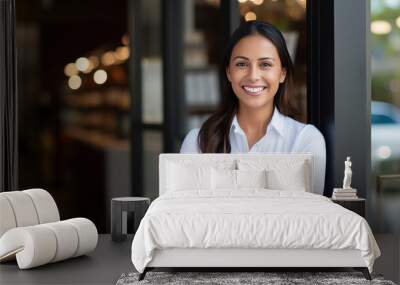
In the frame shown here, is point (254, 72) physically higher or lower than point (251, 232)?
higher

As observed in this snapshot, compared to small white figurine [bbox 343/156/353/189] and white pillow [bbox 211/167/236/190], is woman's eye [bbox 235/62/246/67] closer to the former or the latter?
white pillow [bbox 211/167/236/190]

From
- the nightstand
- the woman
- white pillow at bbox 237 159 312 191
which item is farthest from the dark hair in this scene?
the nightstand

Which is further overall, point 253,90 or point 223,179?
point 253,90

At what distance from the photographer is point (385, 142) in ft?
25.3

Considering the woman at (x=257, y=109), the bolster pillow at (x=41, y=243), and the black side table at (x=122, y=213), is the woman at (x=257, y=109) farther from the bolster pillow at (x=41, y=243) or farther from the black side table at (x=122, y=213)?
the bolster pillow at (x=41, y=243)

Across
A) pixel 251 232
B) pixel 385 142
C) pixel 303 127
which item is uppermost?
pixel 303 127

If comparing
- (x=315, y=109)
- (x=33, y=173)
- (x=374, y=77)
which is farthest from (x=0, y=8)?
(x=374, y=77)

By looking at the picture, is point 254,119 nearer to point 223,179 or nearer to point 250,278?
point 223,179

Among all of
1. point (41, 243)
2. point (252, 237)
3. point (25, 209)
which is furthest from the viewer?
point (25, 209)

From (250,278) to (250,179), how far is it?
1656 millimetres

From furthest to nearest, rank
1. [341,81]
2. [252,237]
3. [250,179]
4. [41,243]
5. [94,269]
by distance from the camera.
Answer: [341,81] → [250,179] → [94,269] → [41,243] → [252,237]

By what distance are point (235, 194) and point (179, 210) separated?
3.11ft

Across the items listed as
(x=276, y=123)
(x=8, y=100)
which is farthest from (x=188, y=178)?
(x=8, y=100)

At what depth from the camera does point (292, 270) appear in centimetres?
579
